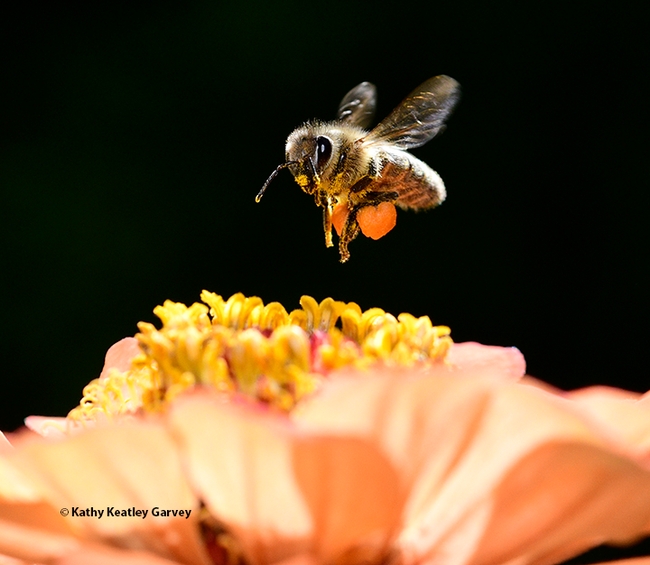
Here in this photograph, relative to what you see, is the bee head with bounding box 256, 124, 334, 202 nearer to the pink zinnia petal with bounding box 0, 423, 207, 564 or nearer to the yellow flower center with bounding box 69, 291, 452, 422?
the yellow flower center with bounding box 69, 291, 452, 422

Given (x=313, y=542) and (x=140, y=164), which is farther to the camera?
(x=140, y=164)

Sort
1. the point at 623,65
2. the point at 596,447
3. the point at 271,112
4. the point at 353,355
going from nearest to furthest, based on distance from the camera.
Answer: the point at 596,447 < the point at 353,355 < the point at 623,65 < the point at 271,112

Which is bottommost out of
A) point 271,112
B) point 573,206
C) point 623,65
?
point 573,206

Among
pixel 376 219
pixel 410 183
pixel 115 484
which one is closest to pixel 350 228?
pixel 376 219

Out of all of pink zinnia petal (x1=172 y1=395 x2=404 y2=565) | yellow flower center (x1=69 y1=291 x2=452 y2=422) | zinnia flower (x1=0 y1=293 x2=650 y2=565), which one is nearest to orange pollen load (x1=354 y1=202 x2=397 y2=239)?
yellow flower center (x1=69 y1=291 x2=452 y2=422)

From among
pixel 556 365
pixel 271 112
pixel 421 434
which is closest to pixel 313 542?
pixel 421 434

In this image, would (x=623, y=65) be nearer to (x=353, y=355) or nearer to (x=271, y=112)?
(x=271, y=112)
